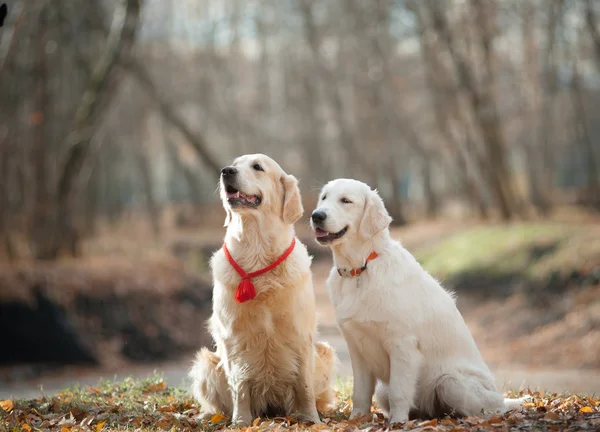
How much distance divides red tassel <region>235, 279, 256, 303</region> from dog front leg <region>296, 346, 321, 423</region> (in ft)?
2.26

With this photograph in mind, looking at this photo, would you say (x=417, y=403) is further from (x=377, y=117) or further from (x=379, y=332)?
(x=377, y=117)

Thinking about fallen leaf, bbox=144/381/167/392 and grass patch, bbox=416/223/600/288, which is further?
grass patch, bbox=416/223/600/288

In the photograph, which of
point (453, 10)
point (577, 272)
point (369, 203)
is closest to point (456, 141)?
point (453, 10)

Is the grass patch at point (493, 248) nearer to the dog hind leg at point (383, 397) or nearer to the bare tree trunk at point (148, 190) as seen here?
the dog hind leg at point (383, 397)

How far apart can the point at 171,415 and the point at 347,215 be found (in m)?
2.41

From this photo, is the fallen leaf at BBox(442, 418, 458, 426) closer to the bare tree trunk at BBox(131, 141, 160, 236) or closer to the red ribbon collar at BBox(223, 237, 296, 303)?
the red ribbon collar at BBox(223, 237, 296, 303)

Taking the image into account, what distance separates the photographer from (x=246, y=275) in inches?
220

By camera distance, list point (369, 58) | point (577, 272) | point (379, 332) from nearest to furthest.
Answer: point (379, 332) → point (577, 272) → point (369, 58)

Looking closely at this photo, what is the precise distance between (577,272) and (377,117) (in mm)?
14769

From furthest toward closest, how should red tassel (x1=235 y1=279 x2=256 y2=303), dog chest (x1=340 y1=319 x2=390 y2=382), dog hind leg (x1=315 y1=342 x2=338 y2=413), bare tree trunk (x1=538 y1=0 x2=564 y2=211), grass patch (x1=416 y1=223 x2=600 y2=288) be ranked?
1. bare tree trunk (x1=538 y1=0 x2=564 y2=211)
2. grass patch (x1=416 y1=223 x2=600 y2=288)
3. dog hind leg (x1=315 y1=342 x2=338 y2=413)
4. red tassel (x1=235 y1=279 x2=256 y2=303)
5. dog chest (x1=340 y1=319 x2=390 y2=382)

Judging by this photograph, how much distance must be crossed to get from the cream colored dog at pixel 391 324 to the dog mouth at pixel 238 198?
1.99ft

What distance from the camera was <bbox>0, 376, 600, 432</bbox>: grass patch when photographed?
4828mm

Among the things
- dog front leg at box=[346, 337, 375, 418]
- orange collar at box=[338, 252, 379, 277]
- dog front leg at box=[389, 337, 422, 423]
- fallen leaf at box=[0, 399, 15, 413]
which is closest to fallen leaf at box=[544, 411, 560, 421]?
dog front leg at box=[389, 337, 422, 423]

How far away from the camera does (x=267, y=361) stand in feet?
18.4
